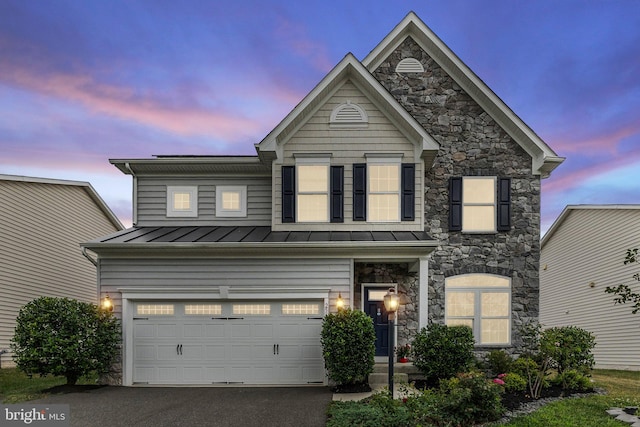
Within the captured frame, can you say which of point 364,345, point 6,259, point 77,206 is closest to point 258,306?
point 364,345

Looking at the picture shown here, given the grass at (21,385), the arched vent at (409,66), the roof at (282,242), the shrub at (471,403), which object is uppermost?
the arched vent at (409,66)

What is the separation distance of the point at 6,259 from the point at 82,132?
18.7 ft

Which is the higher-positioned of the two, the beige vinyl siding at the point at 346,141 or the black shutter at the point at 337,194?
the beige vinyl siding at the point at 346,141

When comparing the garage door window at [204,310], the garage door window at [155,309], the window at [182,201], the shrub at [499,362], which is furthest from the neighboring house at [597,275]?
the garage door window at [155,309]

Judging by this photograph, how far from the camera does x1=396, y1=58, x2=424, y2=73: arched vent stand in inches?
463

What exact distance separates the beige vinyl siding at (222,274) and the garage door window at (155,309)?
473 mm

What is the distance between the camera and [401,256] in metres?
9.83

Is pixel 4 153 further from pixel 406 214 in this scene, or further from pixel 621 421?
pixel 621 421

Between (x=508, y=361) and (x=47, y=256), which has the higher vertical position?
(x=47, y=256)

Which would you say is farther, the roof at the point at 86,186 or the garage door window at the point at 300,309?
the roof at the point at 86,186

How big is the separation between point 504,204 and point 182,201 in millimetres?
10046

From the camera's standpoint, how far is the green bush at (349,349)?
28.4 feet

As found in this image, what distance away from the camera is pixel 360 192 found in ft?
35.6

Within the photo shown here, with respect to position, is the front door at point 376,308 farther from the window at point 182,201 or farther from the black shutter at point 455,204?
the window at point 182,201
